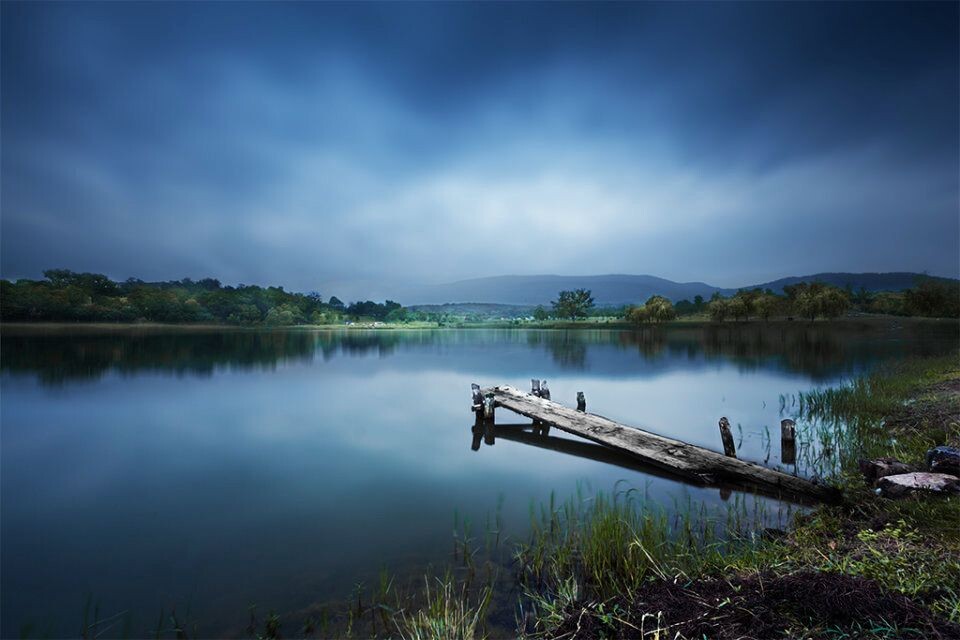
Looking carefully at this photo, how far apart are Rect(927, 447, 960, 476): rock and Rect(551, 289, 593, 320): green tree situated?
12380 cm

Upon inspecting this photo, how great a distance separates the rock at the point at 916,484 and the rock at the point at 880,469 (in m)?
0.49

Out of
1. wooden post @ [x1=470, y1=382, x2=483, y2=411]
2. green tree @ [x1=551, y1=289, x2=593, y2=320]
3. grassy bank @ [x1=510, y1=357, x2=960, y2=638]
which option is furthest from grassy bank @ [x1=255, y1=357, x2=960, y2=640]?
green tree @ [x1=551, y1=289, x2=593, y2=320]

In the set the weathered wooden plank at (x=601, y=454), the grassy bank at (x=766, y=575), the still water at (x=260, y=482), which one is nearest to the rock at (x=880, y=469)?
the grassy bank at (x=766, y=575)

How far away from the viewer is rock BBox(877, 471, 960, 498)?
557 centimetres

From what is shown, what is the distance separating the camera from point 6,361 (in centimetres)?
2988

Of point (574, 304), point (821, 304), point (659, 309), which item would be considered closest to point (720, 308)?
point (659, 309)

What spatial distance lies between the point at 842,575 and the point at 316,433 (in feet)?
41.6

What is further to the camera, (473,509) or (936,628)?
(473,509)

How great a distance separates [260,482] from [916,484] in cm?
Result: 1099

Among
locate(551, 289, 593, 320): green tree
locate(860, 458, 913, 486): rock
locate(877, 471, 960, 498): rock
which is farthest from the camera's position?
locate(551, 289, 593, 320): green tree

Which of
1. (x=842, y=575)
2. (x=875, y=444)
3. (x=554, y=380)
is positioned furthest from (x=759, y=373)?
(x=842, y=575)

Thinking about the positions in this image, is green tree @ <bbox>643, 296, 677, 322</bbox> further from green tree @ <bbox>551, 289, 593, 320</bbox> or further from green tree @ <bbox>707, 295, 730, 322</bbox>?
green tree @ <bbox>551, 289, 593, 320</bbox>

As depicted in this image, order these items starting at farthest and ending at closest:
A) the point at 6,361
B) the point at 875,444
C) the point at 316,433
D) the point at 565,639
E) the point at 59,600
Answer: the point at 6,361
the point at 316,433
the point at 875,444
the point at 59,600
the point at 565,639

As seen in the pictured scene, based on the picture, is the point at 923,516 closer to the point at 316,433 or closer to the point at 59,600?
the point at 59,600
